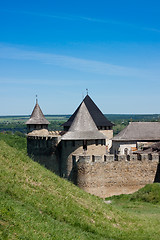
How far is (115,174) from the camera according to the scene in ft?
72.2

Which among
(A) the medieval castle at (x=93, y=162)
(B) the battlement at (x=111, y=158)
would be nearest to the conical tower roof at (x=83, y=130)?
(A) the medieval castle at (x=93, y=162)

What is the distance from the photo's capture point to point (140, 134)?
33844mm

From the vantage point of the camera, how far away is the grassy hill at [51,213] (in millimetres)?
9711

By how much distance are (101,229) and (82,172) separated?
8.76 m

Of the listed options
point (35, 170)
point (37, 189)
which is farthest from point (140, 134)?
point (37, 189)

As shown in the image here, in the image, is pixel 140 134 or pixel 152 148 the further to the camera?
pixel 140 134

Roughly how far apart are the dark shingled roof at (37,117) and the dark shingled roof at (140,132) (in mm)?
7708

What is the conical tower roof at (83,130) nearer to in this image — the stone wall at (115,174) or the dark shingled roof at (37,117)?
the stone wall at (115,174)

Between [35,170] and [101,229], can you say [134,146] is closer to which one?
[35,170]

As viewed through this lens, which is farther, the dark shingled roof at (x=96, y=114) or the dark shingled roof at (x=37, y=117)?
the dark shingled roof at (x=96, y=114)

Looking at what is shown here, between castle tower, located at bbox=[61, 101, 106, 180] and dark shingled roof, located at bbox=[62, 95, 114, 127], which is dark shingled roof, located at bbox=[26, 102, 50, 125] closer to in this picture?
dark shingled roof, located at bbox=[62, 95, 114, 127]

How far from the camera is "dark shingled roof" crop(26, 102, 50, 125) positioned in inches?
1220

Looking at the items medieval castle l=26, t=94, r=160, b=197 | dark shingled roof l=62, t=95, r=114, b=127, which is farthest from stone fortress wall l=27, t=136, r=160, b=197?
dark shingled roof l=62, t=95, r=114, b=127

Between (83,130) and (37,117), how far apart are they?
9547 mm
